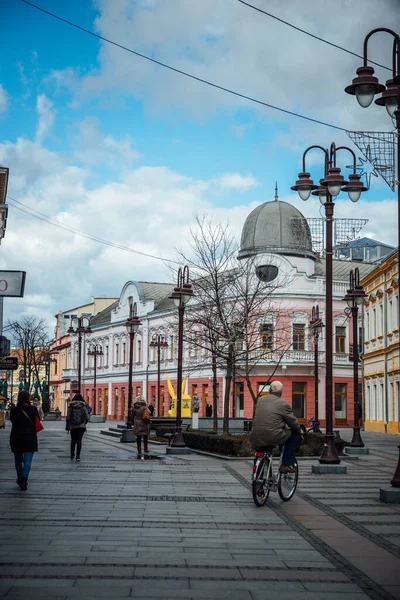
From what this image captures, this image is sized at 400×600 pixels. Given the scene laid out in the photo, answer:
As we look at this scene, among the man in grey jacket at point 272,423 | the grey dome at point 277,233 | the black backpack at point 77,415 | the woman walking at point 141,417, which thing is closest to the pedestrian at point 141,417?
the woman walking at point 141,417

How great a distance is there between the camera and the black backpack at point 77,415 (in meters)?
22.3

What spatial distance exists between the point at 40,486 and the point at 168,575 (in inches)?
330

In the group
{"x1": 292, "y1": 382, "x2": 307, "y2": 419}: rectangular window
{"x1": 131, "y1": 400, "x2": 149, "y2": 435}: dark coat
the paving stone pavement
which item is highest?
{"x1": 292, "y1": 382, "x2": 307, "y2": 419}: rectangular window

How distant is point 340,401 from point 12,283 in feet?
149

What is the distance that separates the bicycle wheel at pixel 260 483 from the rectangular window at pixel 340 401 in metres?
51.0

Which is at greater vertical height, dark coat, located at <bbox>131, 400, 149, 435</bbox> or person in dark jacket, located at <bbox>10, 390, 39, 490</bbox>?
dark coat, located at <bbox>131, 400, 149, 435</bbox>

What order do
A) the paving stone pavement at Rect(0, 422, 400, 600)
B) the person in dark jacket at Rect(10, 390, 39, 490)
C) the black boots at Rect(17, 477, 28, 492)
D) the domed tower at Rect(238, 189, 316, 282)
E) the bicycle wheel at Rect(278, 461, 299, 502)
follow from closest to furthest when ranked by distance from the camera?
the paving stone pavement at Rect(0, 422, 400, 600) → the bicycle wheel at Rect(278, 461, 299, 502) → the black boots at Rect(17, 477, 28, 492) → the person in dark jacket at Rect(10, 390, 39, 490) → the domed tower at Rect(238, 189, 316, 282)

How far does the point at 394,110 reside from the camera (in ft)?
44.5

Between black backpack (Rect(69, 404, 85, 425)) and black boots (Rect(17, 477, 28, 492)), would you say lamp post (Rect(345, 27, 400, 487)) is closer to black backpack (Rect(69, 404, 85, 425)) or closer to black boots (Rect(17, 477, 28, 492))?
black boots (Rect(17, 477, 28, 492))

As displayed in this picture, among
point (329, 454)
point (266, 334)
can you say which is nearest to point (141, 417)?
point (329, 454)

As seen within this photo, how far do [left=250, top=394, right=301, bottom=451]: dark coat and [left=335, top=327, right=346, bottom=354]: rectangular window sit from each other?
2055 inches

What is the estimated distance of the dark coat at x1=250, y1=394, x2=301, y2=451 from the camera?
1263 centimetres

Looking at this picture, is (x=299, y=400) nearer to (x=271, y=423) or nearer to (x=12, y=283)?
(x=12, y=283)

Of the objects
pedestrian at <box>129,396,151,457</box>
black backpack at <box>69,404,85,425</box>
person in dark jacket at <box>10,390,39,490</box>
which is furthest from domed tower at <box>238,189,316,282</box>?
person in dark jacket at <box>10,390,39,490</box>
